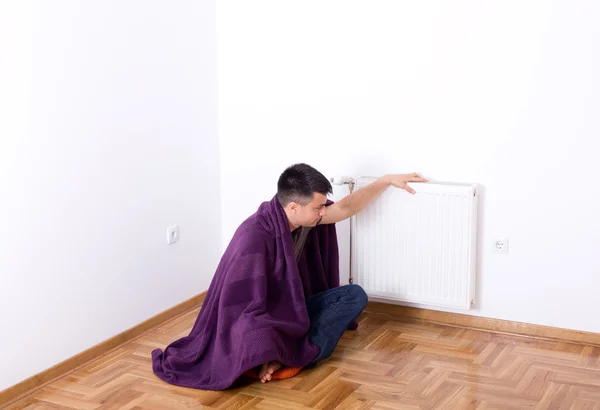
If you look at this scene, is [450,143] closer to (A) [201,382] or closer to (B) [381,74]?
(B) [381,74]

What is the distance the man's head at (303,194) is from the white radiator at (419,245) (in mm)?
556

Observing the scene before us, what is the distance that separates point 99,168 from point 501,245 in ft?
6.24

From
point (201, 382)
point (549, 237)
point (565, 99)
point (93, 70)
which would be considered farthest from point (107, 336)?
point (565, 99)

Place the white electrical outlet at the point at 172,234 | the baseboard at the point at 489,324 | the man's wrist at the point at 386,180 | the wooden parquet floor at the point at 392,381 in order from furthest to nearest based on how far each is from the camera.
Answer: the white electrical outlet at the point at 172,234, the man's wrist at the point at 386,180, the baseboard at the point at 489,324, the wooden parquet floor at the point at 392,381

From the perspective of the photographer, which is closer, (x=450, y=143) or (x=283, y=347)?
(x=283, y=347)

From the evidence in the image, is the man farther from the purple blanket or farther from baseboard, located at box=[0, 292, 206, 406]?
baseboard, located at box=[0, 292, 206, 406]

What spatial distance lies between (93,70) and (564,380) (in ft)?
7.87

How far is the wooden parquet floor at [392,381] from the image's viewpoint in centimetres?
296

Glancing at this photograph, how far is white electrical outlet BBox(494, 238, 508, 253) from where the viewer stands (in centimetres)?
362

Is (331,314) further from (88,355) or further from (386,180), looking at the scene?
(88,355)

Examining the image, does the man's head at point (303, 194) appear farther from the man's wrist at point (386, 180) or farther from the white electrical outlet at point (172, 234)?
the white electrical outlet at point (172, 234)

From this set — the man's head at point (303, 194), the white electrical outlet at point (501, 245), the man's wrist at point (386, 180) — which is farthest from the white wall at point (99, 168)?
the white electrical outlet at point (501, 245)

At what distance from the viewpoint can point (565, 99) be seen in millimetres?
3400

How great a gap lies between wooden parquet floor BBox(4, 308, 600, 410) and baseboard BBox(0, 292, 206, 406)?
0.04 meters
